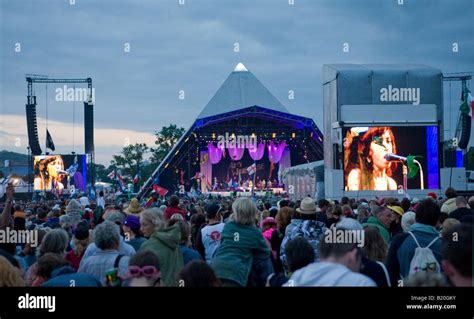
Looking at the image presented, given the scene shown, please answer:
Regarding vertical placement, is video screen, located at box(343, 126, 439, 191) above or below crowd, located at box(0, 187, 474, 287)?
above

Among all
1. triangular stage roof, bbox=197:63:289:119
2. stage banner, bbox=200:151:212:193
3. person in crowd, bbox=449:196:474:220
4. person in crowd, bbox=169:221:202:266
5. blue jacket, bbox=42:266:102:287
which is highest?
triangular stage roof, bbox=197:63:289:119

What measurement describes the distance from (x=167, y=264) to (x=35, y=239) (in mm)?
2064

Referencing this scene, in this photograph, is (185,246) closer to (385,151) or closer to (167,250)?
(167,250)

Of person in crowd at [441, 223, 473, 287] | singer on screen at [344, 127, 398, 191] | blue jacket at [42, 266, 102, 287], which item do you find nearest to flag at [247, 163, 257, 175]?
singer on screen at [344, 127, 398, 191]

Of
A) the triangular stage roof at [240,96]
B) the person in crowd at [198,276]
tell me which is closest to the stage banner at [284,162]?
the triangular stage roof at [240,96]

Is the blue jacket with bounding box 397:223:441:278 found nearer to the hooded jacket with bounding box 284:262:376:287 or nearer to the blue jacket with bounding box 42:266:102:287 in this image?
the hooded jacket with bounding box 284:262:376:287

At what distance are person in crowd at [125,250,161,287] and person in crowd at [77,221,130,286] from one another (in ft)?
3.45

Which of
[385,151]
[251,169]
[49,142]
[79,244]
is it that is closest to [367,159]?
[385,151]

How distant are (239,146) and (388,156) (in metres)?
20.1

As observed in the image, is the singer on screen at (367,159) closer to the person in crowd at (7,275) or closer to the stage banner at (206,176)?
the stage banner at (206,176)

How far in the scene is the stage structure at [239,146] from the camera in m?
43.7

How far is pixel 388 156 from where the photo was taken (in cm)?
2780

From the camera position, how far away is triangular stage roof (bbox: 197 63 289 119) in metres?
49.7

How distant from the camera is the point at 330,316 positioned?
5.07m
